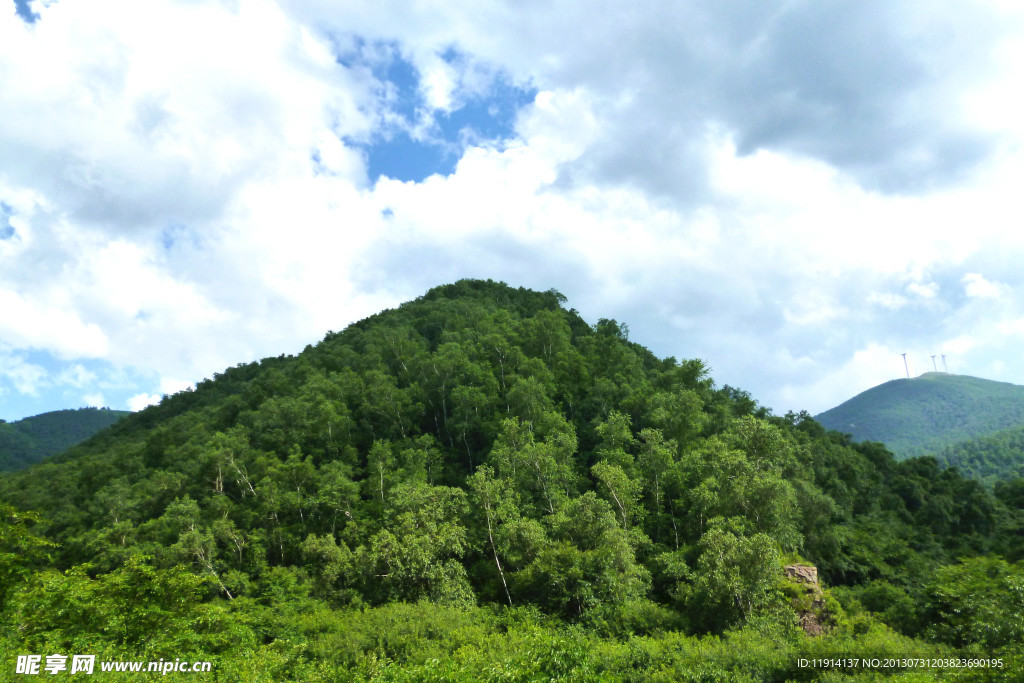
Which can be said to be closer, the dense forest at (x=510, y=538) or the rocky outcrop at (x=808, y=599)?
the dense forest at (x=510, y=538)

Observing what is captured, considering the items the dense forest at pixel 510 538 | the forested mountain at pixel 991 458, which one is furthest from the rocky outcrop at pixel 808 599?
the forested mountain at pixel 991 458

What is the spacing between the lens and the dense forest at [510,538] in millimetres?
31062

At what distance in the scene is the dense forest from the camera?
31.1m

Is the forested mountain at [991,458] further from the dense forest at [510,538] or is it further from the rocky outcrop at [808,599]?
the rocky outcrop at [808,599]

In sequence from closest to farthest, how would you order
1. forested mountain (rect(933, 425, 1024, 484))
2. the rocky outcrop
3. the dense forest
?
the dense forest < the rocky outcrop < forested mountain (rect(933, 425, 1024, 484))

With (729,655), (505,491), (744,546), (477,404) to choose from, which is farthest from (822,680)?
(477,404)

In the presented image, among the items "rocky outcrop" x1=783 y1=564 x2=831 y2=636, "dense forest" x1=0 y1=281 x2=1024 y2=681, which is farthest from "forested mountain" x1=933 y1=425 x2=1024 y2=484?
"rocky outcrop" x1=783 y1=564 x2=831 y2=636

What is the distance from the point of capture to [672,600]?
1905 inches

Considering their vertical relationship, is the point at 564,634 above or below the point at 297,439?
below

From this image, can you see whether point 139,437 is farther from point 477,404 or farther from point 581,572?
point 581,572

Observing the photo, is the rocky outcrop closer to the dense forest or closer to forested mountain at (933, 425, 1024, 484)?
the dense forest

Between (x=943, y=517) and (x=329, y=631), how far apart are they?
94.0 metres

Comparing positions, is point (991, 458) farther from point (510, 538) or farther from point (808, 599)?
point (510, 538)

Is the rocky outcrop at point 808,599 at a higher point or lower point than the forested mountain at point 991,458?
lower
